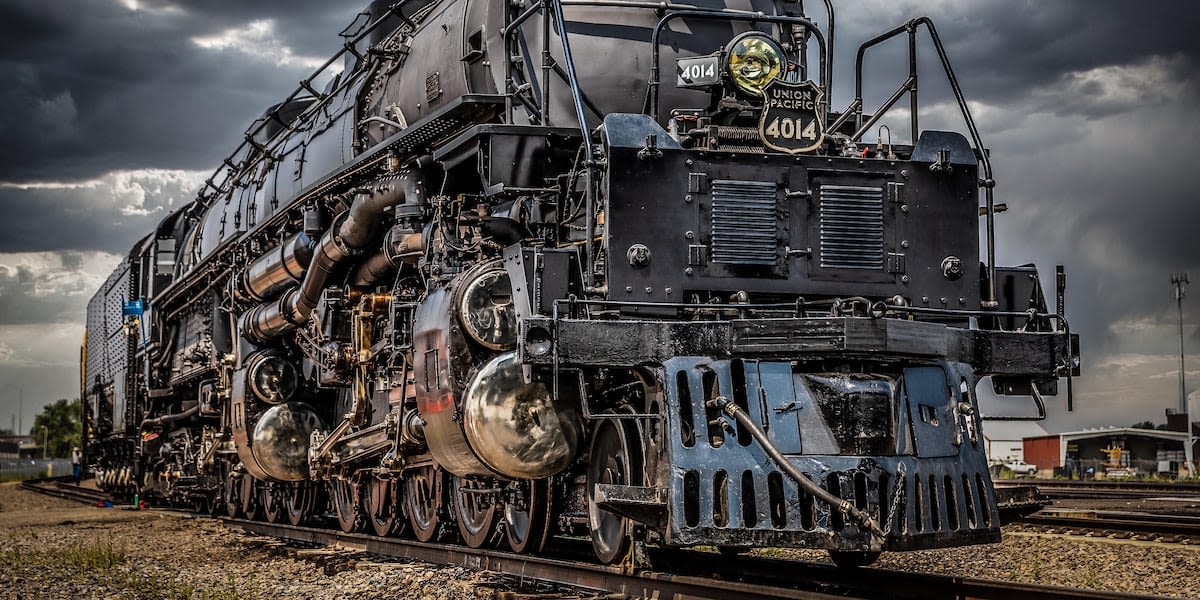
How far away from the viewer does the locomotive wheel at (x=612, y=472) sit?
7.57 m

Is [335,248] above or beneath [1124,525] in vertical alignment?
above

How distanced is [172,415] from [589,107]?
39.2 feet

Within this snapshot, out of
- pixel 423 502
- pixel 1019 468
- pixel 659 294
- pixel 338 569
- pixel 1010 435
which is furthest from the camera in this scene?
pixel 1010 435

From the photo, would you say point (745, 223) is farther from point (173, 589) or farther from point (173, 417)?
point (173, 417)

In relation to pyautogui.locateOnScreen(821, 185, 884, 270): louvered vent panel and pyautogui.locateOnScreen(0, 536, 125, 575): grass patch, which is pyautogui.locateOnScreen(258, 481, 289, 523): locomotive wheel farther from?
pyautogui.locateOnScreen(821, 185, 884, 270): louvered vent panel

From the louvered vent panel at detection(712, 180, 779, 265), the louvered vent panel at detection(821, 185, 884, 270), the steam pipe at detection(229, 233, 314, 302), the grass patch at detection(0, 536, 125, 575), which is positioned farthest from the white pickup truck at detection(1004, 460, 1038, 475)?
the louvered vent panel at detection(712, 180, 779, 265)

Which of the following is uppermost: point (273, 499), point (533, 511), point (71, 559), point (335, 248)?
point (335, 248)

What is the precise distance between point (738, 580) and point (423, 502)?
4064mm

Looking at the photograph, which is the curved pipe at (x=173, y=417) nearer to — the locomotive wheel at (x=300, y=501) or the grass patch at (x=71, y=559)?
the locomotive wheel at (x=300, y=501)

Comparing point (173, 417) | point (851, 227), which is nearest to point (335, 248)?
point (851, 227)

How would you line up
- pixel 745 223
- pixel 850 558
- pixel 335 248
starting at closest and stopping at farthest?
1. pixel 745 223
2. pixel 850 558
3. pixel 335 248

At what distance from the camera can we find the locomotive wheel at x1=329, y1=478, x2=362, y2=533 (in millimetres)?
12602

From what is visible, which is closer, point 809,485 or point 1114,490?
point 809,485

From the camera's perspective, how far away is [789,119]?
26.2 feet
